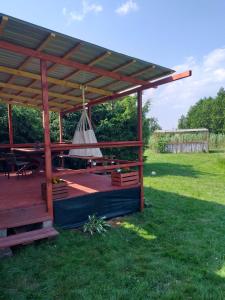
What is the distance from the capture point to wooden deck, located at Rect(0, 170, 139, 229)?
371cm

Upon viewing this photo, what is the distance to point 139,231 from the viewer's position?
4.15 meters

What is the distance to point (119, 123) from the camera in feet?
33.8

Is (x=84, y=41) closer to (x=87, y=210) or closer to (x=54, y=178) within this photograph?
(x=54, y=178)

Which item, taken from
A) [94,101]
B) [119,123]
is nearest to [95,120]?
[119,123]

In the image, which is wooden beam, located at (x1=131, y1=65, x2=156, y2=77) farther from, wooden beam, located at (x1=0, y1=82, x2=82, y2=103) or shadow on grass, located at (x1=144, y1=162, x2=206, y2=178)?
shadow on grass, located at (x1=144, y1=162, x2=206, y2=178)

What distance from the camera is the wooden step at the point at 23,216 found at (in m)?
3.57

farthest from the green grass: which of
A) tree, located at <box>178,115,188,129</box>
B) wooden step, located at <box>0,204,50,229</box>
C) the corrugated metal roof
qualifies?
tree, located at <box>178,115,188,129</box>

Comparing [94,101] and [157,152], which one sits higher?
[94,101]

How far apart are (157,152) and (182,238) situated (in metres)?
18.0

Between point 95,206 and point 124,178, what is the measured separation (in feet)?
2.82

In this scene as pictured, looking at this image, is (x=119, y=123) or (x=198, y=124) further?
(x=198, y=124)

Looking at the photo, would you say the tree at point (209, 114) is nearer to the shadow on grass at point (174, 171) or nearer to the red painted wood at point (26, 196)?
the shadow on grass at point (174, 171)

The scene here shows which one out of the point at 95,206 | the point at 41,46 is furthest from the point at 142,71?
the point at 95,206

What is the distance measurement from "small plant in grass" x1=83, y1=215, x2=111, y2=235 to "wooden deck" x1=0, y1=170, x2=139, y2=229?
0.50m
